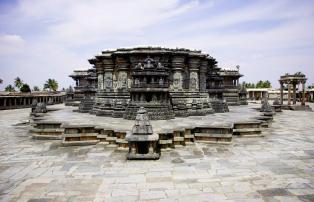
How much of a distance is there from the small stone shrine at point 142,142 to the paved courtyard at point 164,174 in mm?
324

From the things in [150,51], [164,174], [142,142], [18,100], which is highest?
[150,51]

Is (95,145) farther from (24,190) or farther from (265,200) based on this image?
(265,200)

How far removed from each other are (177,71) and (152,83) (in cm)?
319

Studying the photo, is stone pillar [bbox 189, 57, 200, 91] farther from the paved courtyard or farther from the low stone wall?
the low stone wall

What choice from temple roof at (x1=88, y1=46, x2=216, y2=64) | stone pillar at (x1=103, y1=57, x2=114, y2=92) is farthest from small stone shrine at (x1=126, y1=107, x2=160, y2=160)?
stone pillar at (x1=103, y1=57, x2=114, y2=92)

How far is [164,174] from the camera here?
20.2 feet

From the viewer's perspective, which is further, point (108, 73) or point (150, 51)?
point (108, 73)

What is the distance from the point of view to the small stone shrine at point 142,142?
7.46m

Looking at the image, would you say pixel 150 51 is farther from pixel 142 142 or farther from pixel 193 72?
pixel 142 142

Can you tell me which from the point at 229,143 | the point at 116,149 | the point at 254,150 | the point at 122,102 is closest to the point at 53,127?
the point at 116,149

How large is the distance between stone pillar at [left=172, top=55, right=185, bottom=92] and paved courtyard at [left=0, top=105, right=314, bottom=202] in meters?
7.32

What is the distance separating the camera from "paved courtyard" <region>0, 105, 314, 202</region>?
4949mm

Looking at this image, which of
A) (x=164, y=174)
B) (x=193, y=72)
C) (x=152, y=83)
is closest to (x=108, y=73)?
(x=152, y=83)

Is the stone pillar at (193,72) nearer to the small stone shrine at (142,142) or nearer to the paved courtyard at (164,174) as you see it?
the paved courtyard at (164,174)
